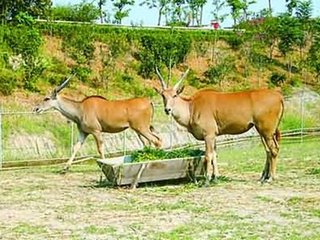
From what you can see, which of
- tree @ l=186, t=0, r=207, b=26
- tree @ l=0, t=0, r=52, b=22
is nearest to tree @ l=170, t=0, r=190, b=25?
tree @ l=186, t=0, r=207, b=26

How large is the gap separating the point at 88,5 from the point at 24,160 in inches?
743

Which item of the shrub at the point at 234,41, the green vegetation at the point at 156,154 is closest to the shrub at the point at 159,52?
the shrub at the point at 234,41

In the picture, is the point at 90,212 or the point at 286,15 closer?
the point at 90,212

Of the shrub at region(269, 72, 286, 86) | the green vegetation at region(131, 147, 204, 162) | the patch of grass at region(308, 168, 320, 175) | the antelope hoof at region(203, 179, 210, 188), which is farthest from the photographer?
the shrub at region(269, 72, 286, 86)

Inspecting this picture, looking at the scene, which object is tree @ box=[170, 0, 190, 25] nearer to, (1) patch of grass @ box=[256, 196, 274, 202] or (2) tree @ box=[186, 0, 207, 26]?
(2) tree @ box=[186, 0, 207, 26]

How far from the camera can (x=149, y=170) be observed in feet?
41.1

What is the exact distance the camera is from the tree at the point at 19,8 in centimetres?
3061

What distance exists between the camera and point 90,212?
10.3 meters

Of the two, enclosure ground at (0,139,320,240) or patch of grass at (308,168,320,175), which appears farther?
patch of grass at (308,168,320,175)

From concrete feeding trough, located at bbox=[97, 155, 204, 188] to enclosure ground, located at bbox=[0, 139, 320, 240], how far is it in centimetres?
18

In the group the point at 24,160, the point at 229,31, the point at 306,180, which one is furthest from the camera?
the point at 229,31

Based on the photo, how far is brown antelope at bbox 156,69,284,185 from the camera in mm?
13125

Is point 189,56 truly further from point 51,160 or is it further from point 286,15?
point 51,160

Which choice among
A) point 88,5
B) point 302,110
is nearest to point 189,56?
point 88,5
